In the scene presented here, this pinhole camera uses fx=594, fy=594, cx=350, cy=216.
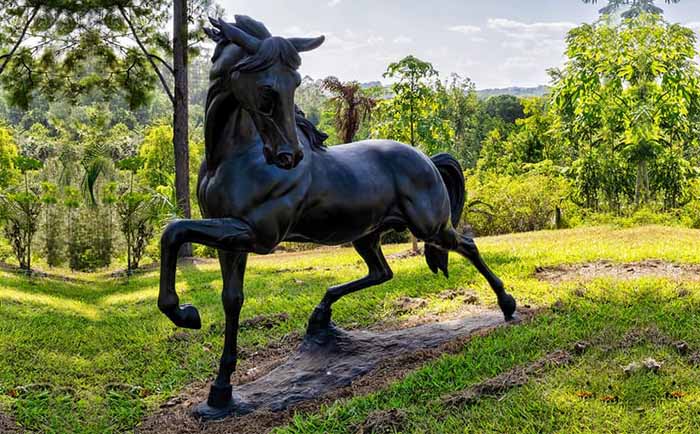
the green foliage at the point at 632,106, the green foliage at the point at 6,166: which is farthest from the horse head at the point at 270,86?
the green foliage at the point at 6,166

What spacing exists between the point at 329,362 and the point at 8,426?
2296 millimetres

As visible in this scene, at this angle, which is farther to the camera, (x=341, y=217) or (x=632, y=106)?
(x=632, y=106)

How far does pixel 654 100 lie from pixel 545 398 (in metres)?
→ 10.4

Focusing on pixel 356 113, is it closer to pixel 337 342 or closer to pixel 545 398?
pixel 337 342

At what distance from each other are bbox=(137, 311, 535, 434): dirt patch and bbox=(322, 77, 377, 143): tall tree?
13962mm

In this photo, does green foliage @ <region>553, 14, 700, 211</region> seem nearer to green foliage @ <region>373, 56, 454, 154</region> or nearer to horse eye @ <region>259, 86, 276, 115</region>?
green foliage @ <region>373, 56, 454, 154</region>

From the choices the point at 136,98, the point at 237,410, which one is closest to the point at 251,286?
the point at 237,410

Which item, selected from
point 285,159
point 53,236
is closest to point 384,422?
point 285,159

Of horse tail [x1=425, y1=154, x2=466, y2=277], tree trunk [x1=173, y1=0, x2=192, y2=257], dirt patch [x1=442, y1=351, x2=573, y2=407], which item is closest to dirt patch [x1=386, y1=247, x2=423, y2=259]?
tree trunk [x1=173, y1=0, x2=192, y2=257]

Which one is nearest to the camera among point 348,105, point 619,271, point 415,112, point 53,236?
point 619,271

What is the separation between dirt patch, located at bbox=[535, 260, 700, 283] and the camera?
20.8 ft

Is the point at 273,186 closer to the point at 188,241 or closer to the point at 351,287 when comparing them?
the point at 188,241

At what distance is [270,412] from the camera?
13.0 ft

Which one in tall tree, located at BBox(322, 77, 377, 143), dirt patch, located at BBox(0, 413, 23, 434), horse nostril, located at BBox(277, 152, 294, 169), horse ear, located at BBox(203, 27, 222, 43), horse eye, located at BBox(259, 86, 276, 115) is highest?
tall tree, located at BBox(322, 77, 377, 143)
